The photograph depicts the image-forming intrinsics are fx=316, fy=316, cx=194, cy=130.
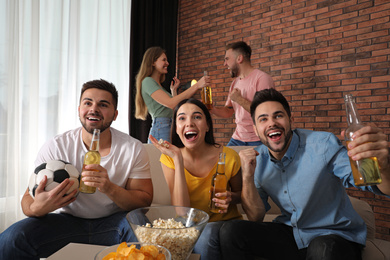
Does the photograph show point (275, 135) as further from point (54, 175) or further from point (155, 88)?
point (155, 88)

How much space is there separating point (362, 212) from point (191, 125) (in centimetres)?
121

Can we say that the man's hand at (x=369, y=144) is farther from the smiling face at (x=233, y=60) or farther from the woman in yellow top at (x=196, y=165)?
the smiling face at (x=233, y=60)

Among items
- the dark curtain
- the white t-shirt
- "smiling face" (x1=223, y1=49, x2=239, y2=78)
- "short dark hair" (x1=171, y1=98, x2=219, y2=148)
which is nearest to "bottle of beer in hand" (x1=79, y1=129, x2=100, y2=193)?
the white t-shirt

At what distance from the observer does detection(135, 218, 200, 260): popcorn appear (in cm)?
104

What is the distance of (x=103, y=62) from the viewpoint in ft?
13.6

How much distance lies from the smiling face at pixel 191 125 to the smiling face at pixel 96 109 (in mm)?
414

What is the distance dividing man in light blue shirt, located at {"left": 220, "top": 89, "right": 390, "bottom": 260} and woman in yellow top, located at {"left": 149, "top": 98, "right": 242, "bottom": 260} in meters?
0.14

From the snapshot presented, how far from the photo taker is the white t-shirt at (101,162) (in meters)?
1.69

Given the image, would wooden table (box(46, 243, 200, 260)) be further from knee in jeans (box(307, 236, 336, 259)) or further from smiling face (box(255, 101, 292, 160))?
smiling face (box(255, 101, 292, 160))

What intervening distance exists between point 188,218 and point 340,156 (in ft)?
2.59

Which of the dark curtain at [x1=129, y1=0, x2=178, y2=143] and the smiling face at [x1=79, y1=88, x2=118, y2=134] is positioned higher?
the dark curtain at [x1=129, y1=0, x2=178, y2=143]

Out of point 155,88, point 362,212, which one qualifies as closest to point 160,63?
point 155,88

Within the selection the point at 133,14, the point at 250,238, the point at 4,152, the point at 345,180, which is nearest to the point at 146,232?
the point at 250,238

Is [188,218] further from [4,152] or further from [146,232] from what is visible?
[4,152]
